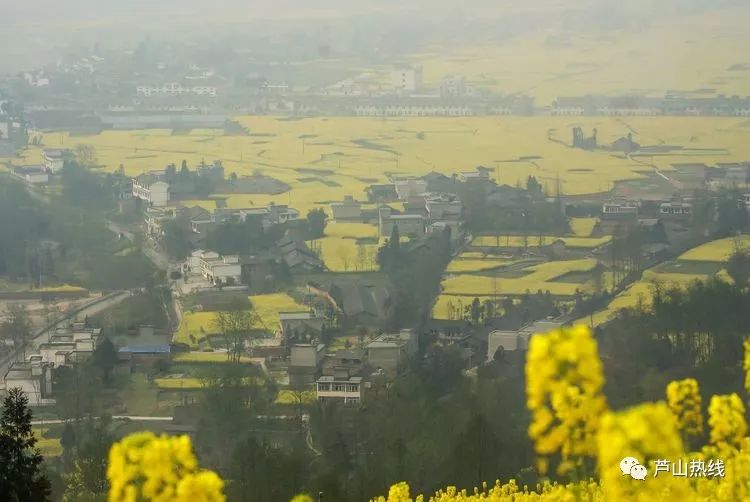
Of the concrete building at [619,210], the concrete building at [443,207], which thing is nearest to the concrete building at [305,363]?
the concrete building at [443,207]

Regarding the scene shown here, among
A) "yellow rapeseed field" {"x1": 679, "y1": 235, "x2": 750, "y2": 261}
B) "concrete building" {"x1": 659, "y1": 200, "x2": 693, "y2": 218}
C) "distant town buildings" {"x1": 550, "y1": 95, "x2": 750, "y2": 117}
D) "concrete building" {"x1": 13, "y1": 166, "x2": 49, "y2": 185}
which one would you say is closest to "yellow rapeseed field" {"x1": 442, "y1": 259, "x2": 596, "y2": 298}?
"yellow rapeseed field" {"x1": 679, "y1": 235, "x2": 750, "y2": 261}

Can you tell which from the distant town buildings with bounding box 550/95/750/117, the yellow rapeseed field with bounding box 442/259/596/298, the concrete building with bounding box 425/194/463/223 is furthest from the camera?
the distant town buildings with bounding box 550/95/750/117

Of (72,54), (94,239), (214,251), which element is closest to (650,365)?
(214,251)

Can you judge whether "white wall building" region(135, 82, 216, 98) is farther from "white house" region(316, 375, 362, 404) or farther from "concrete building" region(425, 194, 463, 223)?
"white house" region(316, 375, 362, 404)

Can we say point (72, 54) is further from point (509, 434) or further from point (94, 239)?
point (509, 434)

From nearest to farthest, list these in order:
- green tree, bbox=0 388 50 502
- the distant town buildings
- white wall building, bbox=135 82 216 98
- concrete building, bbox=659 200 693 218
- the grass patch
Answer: green tree, bbox=0 388 50 502
the grass patch
concrete building, bbox=659 200 693 218
the distant town buildings
white wall building, bbox=135 82 216 98
